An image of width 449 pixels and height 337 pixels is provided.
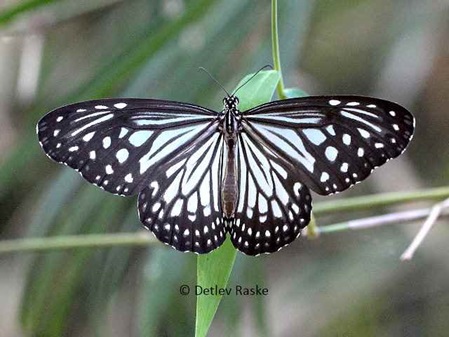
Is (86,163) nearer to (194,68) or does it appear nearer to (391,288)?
(194,68)

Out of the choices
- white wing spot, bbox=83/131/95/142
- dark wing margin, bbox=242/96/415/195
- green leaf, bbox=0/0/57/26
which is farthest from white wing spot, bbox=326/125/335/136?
green leaf, bbox=0/0/57/26

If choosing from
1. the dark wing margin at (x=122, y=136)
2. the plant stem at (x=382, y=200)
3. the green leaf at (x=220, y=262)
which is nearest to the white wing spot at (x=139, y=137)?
the dark wing margin at (x=122, y=136)

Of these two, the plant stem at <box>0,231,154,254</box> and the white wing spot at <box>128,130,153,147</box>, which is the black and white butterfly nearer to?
the white wing spot at <box>128,130,153,147</box>

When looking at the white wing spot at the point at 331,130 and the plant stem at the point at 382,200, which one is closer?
the white wing spot at the point at 331,130

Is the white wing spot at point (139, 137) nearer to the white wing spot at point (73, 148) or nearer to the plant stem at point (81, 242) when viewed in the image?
the white wing spot at point (73, 148)

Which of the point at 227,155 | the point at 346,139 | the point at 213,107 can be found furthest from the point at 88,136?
the point at 213,107

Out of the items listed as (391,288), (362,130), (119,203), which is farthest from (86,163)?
(391,288)
